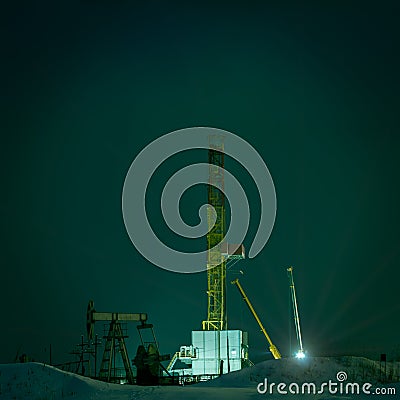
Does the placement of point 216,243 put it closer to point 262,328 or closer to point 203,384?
point 262,328

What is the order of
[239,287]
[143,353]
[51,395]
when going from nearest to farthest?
[51,395], [143,353], [239,287]

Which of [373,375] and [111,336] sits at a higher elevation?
[111,336]

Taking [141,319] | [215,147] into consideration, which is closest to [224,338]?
[215,147]

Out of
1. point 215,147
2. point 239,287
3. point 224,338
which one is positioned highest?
point 215,147

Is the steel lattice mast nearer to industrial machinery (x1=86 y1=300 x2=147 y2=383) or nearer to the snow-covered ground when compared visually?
industrial machinery (x1=86 y1=300 x2=147 y2=383)

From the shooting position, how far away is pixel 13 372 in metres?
24.3

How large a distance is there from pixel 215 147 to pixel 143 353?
31912 mm

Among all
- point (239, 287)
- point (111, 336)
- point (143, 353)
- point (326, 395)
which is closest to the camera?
point (326, 395)

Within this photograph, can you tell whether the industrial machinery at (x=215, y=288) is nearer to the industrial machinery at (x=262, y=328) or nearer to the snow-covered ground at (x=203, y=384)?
the industrial machinery at (x=262, y=328)

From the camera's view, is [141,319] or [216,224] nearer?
[141,319]

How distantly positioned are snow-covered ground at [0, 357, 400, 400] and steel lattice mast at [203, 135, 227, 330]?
1270 inches

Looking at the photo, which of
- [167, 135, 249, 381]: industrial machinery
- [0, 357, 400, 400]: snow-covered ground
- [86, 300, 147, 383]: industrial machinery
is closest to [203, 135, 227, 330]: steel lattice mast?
[167, 135, 249, 381]: industrial machinery

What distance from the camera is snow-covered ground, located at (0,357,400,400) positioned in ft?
69.3

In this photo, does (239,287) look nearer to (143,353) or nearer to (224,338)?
(224,338)
